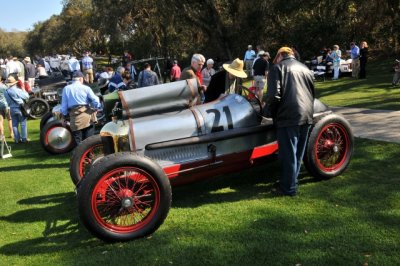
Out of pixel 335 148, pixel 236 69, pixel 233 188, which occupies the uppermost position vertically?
pixel 236 69

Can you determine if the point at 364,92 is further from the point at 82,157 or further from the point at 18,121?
the point at 18,121

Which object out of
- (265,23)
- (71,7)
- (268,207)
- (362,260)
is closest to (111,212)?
(268,207)

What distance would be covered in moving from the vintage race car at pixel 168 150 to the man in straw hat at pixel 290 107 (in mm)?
297

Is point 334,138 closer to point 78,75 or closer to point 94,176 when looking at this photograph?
point 94,176

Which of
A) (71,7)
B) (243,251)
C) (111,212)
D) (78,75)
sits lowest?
(243,251)

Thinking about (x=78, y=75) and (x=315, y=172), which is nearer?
(x=315, y=172)

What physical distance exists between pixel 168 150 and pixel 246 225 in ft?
4.22

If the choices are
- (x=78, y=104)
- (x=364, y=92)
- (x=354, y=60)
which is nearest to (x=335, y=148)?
(x=78, y=104)

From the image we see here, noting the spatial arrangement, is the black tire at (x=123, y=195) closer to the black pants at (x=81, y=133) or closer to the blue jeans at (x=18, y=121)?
the black pants at (x=81, y=133)

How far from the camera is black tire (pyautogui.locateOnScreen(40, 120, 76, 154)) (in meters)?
9.62

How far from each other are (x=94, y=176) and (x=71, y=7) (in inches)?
2588

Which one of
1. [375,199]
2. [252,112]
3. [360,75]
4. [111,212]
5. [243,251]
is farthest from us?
[360,75]

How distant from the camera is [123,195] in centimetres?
458

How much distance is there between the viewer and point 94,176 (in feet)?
14.3
